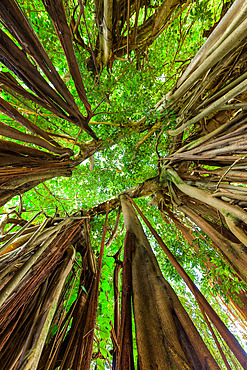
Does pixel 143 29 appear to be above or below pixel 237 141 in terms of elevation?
above

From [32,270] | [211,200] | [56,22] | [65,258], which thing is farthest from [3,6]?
[211,200]

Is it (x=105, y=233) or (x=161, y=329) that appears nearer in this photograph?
(x=161, y=329)

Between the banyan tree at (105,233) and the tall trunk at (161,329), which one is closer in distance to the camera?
the tall trunk at (161,329)

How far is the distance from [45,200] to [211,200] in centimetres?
197

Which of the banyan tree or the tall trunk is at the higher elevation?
the banyan tree

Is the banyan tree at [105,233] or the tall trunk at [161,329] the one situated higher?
the banyan tree at [105,233]

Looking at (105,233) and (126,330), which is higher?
(105,233)

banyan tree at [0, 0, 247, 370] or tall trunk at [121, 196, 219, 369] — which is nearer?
tall trunk at [121, 196, 219, 369]

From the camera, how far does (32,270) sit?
757mm

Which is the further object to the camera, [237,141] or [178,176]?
[178,176]

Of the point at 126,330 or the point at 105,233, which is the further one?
the point at 105,233

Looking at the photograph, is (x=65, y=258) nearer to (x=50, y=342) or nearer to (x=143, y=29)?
(x=50, y=342)

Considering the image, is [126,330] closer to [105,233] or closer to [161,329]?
[161,329]

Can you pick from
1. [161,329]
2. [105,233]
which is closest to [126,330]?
[161,329]
